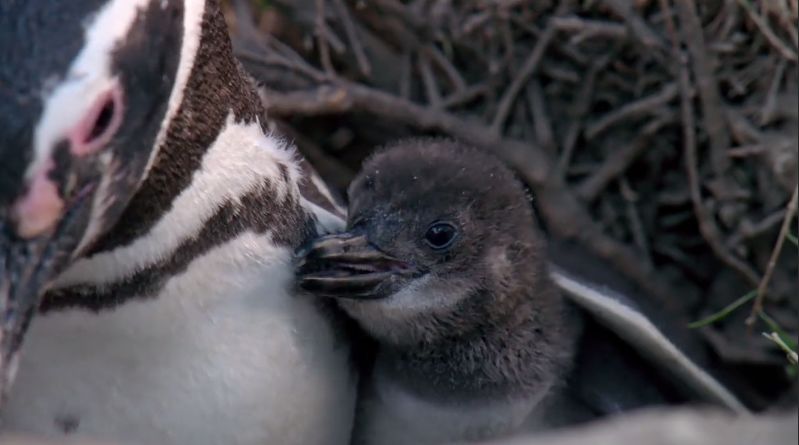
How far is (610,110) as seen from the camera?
2.55 metres

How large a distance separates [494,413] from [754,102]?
2.83 ft

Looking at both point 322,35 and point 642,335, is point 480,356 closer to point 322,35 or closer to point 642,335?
point 642,335

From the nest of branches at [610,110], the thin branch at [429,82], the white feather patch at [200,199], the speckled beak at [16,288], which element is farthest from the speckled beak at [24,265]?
the thin branch at [429,82]

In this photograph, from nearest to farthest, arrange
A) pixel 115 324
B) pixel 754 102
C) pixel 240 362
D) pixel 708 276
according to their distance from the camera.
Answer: pixel 115 324 → pixel 240 362 → pixel 754 102 → pixel 708 276

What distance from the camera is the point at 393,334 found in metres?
1.80

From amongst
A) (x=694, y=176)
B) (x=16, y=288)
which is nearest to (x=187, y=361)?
(x=16, y=288)

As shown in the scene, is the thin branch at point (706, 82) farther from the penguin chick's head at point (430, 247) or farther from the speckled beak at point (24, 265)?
the speckled beak at point (24, 265)

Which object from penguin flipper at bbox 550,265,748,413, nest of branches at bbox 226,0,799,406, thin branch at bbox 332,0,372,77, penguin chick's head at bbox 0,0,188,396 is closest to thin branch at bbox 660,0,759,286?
nest of branches at bbox 226,0,799,406

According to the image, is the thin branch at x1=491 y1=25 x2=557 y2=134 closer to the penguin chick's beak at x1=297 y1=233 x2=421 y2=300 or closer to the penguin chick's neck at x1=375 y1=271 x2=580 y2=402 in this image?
the penguin chick's neck at x1=375 y1=271 x2=580 y2=402

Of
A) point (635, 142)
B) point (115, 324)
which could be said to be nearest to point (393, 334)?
point (115, 324)

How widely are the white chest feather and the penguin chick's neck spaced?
157 millimetres

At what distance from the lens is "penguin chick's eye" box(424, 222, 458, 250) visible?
1.80 metres

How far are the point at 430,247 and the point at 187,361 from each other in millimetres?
361

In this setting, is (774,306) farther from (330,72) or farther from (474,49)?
(330,72)
